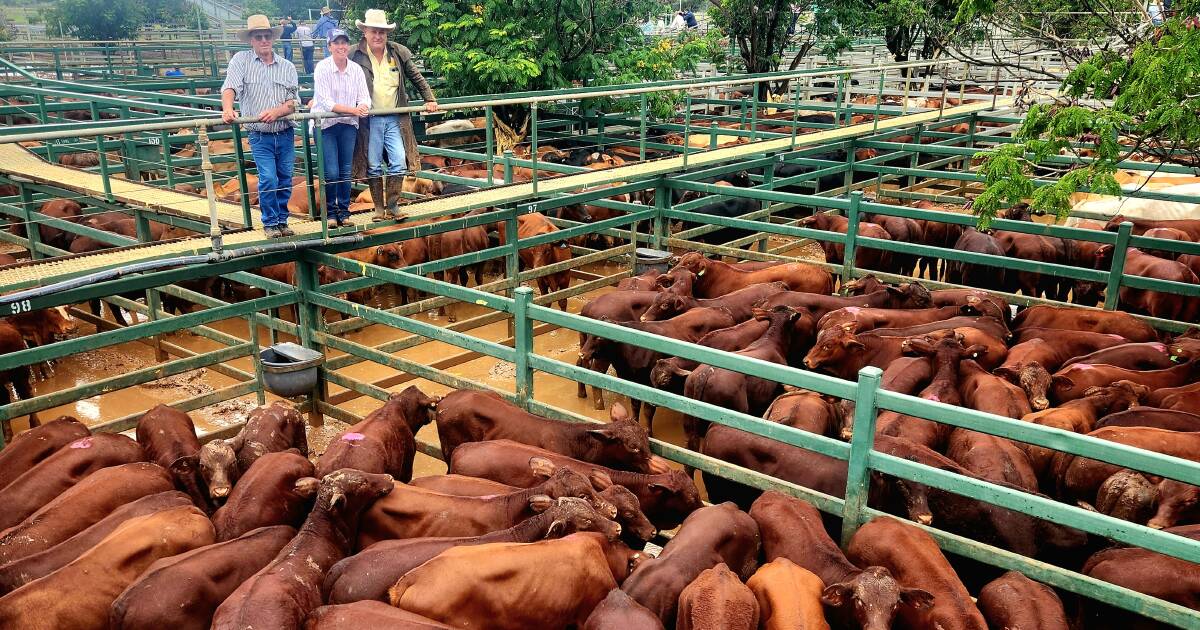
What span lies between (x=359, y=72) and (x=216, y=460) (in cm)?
363

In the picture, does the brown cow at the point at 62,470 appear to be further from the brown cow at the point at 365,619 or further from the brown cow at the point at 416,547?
the brown cow at the point at 365,619

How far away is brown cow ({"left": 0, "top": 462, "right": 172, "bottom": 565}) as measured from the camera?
4.90 m

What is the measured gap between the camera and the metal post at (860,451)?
14.9 feet

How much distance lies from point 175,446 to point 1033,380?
6.13 metres

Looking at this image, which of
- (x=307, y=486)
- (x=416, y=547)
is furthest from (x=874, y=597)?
(x=307, y=486)

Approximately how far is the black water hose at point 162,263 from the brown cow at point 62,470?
39.4 inches

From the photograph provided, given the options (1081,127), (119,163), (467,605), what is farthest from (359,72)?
(119,163)

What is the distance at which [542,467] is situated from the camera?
527cm

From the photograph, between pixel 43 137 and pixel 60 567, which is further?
pixel 43 137

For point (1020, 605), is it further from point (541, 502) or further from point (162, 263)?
point (162, 263)

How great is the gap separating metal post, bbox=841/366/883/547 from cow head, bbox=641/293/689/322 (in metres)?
3.79

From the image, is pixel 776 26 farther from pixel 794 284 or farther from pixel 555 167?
pixel 794 284

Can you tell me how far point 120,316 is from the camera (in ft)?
34.3

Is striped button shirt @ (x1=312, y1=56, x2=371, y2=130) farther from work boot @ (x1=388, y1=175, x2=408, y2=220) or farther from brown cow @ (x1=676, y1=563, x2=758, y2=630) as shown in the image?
brown cow @ (x1=676, y1=563, x2=758, y2=630)
